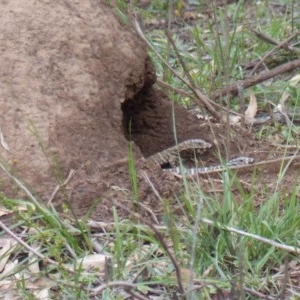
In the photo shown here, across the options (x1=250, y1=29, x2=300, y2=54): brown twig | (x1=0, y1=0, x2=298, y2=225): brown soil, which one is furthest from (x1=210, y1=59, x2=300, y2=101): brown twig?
(x1=0, y1=0, x2=298, y2=225): brown soil

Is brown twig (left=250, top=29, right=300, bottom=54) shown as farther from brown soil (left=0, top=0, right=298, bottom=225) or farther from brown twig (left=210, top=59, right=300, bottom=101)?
brown soil (left=0, top=0, right=298, bottom=225)

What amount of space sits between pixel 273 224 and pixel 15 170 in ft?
4.06

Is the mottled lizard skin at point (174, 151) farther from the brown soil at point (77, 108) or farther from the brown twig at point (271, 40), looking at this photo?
the brown twig at point (271, 40)

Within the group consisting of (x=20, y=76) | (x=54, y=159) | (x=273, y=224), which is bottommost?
(x=273, y=224)

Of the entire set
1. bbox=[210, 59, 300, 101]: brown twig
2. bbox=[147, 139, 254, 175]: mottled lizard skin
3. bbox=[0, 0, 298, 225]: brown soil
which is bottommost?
bbox=[210, 59, 300, 101]: brown twig

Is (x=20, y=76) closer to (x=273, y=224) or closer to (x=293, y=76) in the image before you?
(x=273, y=224)

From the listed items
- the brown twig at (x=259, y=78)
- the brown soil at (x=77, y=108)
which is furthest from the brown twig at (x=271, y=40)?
the brown soil at (x=77, y=108)

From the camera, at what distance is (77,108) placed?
4895 millimetres

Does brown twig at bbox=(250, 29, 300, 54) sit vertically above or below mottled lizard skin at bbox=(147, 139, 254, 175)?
below

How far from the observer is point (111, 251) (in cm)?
430

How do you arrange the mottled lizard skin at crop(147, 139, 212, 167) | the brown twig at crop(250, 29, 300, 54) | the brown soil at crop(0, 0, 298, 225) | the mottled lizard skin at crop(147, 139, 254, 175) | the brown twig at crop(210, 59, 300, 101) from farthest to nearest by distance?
1. the brown twig at crop(250, 29, 300, 54)
2. the brown twig at crop(210, 59, 300, 101)
3. the mottled lizard skin at crop(147, 139, 212, 167)
4. the mottled lizard skin at crop(147, 139, 254, 175)
5. the brown soil at crop(0, 0, 298, 225)

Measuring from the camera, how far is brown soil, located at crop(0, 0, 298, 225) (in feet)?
15.2

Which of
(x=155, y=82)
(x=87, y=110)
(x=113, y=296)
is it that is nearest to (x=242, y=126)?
(x=155, y=82)

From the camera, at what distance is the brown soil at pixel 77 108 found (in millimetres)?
4641
